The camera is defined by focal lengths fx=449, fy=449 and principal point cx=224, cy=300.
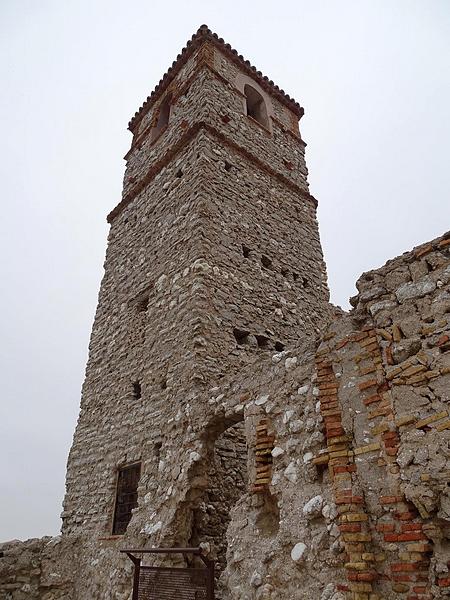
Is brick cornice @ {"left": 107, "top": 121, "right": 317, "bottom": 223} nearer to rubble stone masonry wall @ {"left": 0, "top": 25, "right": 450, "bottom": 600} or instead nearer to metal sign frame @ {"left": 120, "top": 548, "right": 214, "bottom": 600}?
rubble stone masonry wall @ {"left": 0, "top": 25, "right": 450, "bottom": 600}

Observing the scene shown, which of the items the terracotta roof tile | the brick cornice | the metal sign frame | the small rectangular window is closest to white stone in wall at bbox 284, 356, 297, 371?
the metal sign frame

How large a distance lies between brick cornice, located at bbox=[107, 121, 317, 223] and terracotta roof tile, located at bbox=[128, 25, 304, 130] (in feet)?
12.2

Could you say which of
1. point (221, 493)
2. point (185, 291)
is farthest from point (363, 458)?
point (185, 291)

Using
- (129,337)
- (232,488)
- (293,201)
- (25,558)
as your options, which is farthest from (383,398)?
(293,201)

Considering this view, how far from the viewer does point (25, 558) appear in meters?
7.25

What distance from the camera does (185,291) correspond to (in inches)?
308

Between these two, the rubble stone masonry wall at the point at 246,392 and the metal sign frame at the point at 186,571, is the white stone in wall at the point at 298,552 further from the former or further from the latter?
the metal sign frame at the point at 186,571

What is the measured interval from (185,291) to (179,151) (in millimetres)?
4321

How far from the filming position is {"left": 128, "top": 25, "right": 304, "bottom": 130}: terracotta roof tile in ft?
41.8

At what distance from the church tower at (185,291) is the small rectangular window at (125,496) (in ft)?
0.09

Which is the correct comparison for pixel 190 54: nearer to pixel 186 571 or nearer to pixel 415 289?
pixel 415 289

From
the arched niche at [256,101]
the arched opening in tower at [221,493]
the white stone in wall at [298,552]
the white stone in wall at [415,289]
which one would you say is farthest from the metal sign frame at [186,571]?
the arched niche at [256,101]

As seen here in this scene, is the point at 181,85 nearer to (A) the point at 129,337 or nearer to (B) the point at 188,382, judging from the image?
(A) the point at 129,337

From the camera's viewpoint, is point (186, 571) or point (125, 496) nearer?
point (186, 571)
